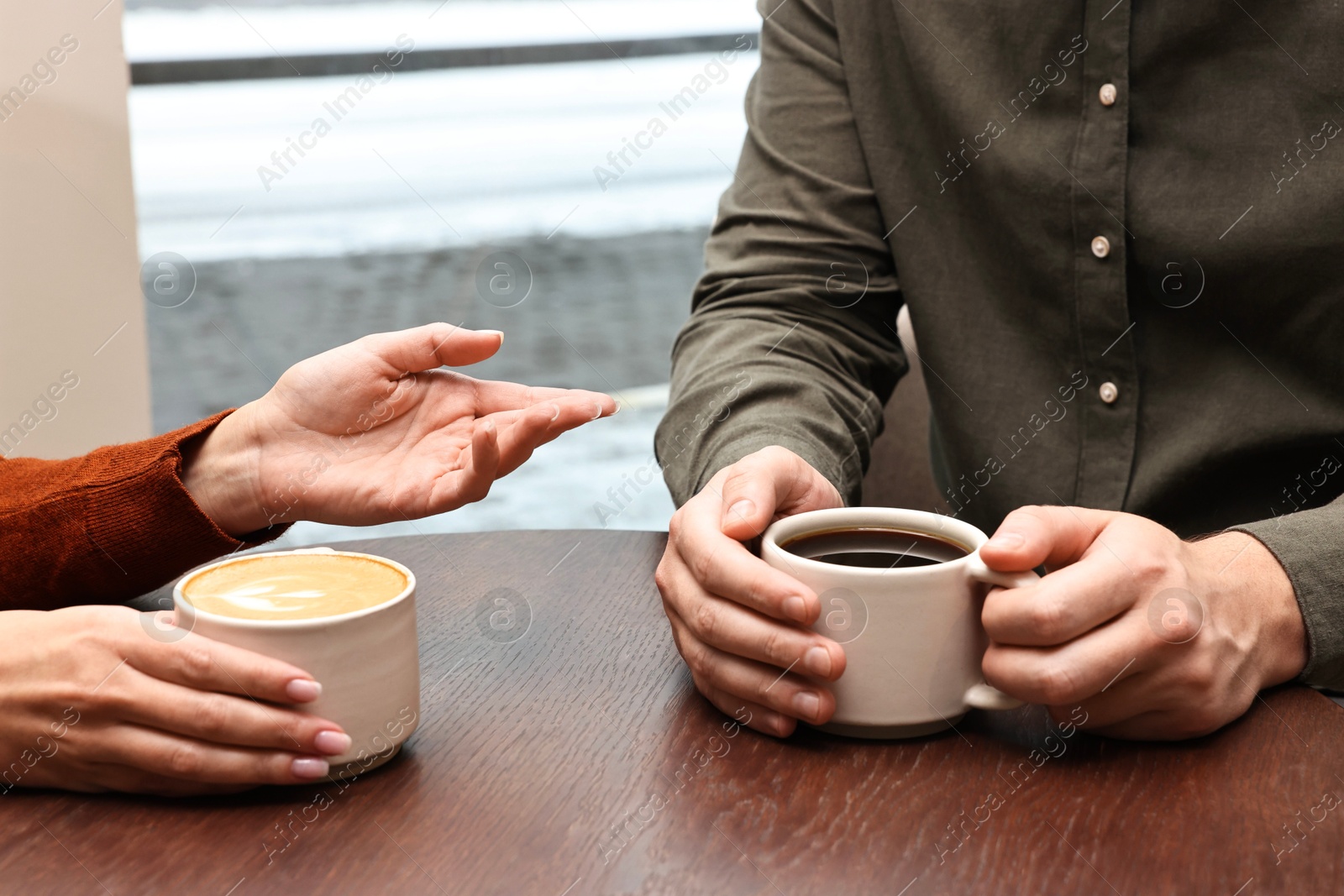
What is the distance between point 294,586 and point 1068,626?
1.44 feet

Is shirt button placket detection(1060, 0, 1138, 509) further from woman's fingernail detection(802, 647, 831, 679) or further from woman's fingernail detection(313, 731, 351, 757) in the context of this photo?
woman's fingernail detection(313, 731, 351, 757)

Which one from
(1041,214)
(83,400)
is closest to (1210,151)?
(1041,214)

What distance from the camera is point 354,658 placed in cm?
59

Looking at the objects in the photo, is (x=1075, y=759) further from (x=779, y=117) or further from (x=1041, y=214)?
(x=779, y=117)

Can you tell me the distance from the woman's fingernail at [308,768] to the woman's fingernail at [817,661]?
27cm

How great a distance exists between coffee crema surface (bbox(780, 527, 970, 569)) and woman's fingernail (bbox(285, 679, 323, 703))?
0.29m

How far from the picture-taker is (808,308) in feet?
3.89

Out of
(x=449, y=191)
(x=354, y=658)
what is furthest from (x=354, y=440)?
(x=449, y=191)

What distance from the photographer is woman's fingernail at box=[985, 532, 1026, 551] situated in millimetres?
628

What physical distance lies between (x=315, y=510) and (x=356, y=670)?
27 cm

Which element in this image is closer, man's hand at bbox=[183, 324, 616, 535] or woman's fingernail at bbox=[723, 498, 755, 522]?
woman's fingernail at bbox=[723, 498, 755, 522]

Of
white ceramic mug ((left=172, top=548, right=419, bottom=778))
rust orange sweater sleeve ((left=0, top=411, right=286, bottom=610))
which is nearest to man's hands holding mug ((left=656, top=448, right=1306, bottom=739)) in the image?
white ceramic mug ((left=172, top=548, right=419, bottom=778))

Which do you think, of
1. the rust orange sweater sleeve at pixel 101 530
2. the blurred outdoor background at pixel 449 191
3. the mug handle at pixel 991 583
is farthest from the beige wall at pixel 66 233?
the mug handle at pixel 991 583

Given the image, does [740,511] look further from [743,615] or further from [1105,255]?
[1105,255]
